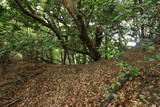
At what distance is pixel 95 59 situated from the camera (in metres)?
4.55

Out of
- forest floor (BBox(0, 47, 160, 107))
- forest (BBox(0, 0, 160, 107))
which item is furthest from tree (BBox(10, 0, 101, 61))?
forest floor (BBox(0, 47, 160, 107))

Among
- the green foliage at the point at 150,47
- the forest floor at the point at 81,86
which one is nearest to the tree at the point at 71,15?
the forest floor at the point at 81,86

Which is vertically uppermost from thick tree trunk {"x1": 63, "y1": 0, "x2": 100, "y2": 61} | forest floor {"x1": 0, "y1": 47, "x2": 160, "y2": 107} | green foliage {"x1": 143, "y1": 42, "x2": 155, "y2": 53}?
thick tree trunk {"x1": 63, "y1": 0, "x2": 100, "y2": 61}

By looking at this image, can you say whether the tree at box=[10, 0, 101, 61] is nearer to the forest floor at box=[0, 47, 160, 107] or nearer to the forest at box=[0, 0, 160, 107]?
the forest at box=[0, 0, 160, 107]

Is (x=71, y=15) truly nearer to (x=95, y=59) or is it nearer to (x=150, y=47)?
(x=150, y=47)

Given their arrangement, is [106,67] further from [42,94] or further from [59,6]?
[59,6]

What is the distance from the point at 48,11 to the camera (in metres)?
4.24

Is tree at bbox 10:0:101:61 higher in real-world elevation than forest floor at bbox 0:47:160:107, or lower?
higher

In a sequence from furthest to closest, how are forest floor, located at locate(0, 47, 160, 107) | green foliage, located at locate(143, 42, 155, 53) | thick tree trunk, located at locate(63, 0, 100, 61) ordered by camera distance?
thick tree trunk, located at locate(63, 0, 100, 61) < forest floor, located at locate(0, 47, 160, 107) < green foliage, located at locate(143, 42, 155, 53)

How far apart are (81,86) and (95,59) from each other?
167cm

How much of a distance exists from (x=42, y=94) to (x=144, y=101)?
223 centimetres

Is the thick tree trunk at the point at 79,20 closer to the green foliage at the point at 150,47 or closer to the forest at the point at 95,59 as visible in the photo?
the forest at the point at 95,59

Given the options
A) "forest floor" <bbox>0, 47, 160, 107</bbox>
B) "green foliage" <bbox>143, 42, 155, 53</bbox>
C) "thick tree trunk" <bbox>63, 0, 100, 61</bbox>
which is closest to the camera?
"green foliage" <bbox>143, 42, 155, 53</bbox>

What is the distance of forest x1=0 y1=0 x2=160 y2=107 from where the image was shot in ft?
7.40
